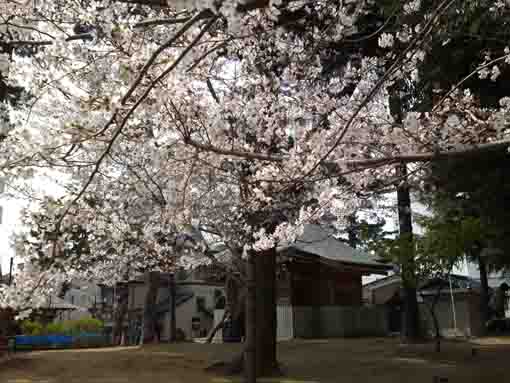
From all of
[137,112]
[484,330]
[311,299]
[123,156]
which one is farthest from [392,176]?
[484,330]

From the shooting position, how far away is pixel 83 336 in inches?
726

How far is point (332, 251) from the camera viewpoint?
20.0 metres

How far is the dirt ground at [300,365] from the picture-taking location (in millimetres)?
9125

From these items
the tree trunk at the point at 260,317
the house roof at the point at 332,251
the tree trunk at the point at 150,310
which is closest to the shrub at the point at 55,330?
the tree trunk at the point at 150,310

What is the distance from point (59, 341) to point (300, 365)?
1051cm

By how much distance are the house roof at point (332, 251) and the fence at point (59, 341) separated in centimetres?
799

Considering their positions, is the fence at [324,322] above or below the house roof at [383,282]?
below

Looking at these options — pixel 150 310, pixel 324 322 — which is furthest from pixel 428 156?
pixel 150 310

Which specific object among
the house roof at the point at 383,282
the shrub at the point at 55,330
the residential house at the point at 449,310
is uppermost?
the house roof at the point at 383,282

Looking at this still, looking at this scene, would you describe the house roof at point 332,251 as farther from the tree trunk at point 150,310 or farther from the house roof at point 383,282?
the house roof at point 383,282

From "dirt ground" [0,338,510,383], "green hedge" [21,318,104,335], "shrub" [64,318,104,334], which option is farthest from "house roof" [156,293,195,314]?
"dirt ground" [0,338,510,383]

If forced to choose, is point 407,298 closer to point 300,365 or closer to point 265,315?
point 300,365

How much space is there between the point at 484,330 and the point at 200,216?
16.3 metres

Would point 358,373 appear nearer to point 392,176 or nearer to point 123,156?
point 392,176
